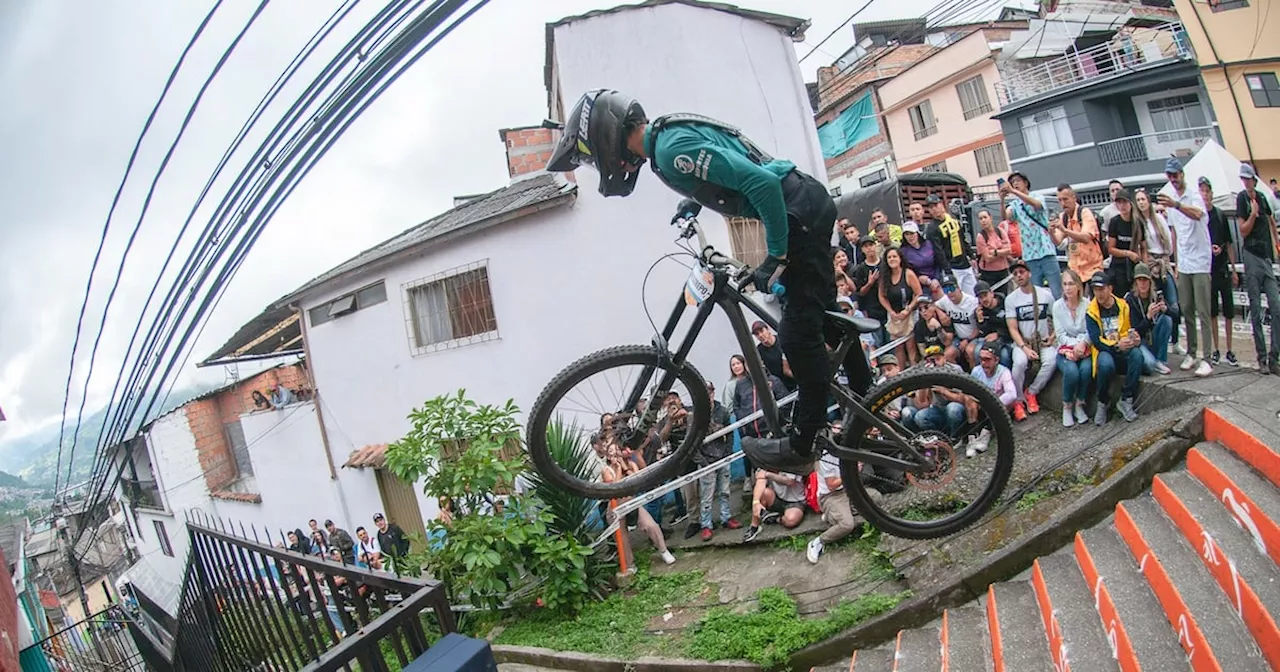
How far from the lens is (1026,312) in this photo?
6.76m

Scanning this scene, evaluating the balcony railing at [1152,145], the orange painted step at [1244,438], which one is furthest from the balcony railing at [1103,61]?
the orange painted step at [1244,438]

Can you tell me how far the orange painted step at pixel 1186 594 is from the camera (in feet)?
10.8

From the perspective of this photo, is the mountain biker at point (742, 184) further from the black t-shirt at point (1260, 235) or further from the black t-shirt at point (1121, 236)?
the black t-shirt at point (1121, 236)

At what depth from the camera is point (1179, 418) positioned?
5.25 metres

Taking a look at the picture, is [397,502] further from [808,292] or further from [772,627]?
[808,292]

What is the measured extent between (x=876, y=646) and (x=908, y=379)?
2771 millimetres

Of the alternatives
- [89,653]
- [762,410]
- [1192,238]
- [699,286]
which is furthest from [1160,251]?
[89,653]

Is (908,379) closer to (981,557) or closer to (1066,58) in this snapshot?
(981,557)

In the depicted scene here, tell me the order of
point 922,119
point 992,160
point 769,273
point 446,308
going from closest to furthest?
point 769,273 → point 446,308 → point 992,160 → point 922,119

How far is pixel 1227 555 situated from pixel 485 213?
9361 millimetres

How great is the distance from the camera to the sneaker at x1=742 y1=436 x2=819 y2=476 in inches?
140

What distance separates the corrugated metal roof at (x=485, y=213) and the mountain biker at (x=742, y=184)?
6.43 m

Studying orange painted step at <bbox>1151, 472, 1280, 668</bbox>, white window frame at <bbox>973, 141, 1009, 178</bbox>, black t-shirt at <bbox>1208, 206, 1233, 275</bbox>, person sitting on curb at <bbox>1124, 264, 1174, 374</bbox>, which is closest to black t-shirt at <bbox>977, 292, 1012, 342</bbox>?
person sitting on curb at <bbox>1124, 264, 1174, 374</bbox>

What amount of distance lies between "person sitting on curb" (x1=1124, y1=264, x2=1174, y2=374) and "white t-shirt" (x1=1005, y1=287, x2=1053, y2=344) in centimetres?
74
